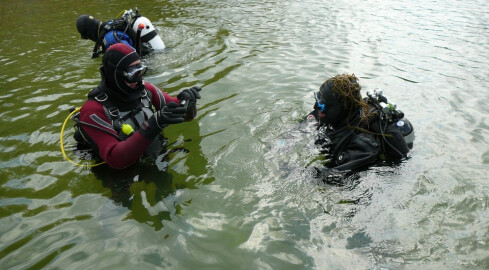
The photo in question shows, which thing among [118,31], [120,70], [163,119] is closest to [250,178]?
[163,119]

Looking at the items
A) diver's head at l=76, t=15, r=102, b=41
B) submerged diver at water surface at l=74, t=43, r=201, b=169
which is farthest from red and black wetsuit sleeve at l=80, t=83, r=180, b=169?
diver's head at l=76, t=15, r=102, b=41

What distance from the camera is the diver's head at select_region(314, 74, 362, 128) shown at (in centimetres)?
407

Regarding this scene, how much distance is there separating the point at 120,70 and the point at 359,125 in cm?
288

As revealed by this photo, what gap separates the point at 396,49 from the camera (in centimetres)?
897

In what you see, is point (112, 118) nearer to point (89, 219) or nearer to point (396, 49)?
point (89, 219)

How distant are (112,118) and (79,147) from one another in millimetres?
1081

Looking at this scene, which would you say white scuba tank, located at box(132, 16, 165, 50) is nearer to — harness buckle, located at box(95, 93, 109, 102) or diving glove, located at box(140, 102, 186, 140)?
harness buckle, located at box(95, 93, 109, 102)

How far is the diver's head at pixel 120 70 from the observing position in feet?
12.5

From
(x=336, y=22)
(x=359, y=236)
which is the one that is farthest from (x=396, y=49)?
(x=359, y=236)

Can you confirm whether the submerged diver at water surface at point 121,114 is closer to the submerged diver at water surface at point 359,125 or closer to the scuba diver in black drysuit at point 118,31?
the submerged diver at water surface at point 359,125

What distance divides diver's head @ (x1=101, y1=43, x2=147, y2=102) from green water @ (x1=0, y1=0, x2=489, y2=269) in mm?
1077

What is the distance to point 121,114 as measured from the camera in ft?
13.4

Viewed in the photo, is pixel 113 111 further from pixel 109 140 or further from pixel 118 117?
pixel 109 140

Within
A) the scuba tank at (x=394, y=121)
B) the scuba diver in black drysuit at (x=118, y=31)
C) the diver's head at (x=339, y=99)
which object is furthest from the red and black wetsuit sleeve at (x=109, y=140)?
the scuba diver in black drysuit at (x=118, y=31)
